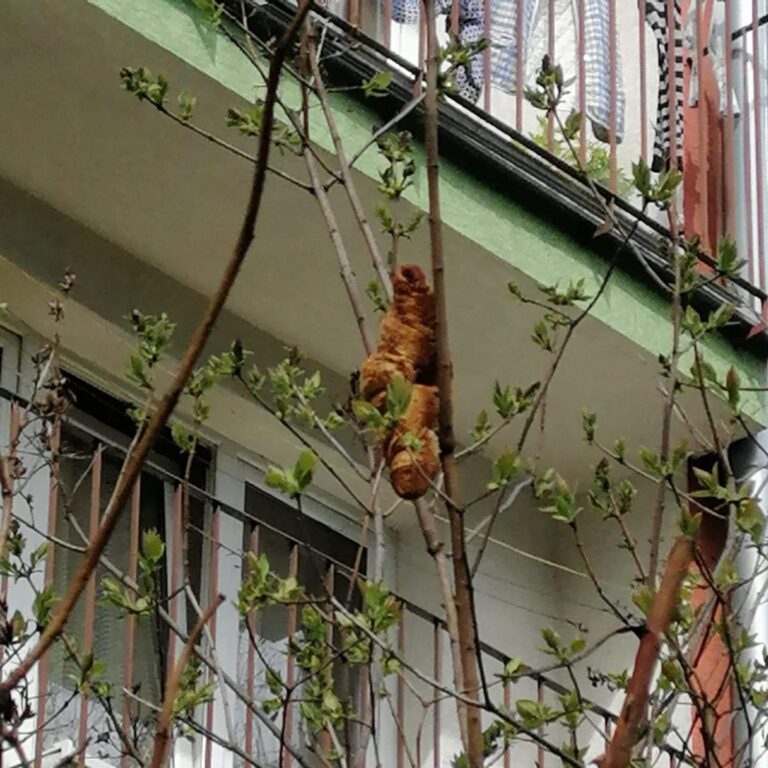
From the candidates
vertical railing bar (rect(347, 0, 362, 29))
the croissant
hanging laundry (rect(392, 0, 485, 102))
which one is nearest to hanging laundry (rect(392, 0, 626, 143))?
hanging laundry (rect(392, 0, 485, 102))

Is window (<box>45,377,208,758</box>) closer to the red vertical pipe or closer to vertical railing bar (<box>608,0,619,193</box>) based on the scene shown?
the red vertical pipe

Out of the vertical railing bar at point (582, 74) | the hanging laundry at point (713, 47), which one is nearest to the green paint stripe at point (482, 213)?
the vertical railing bar at point (582, 74)

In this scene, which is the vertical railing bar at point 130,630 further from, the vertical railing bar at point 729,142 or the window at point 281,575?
the vertical railing bar at point 729,142

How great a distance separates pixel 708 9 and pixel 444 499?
3732 millimetres

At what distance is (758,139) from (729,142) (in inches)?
3.8

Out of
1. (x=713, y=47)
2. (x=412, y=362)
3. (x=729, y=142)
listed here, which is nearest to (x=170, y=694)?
(x=412, y=362)

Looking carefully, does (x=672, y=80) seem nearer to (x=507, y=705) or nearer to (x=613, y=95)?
(x=613, y=95)

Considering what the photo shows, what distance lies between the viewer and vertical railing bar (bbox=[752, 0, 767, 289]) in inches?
214

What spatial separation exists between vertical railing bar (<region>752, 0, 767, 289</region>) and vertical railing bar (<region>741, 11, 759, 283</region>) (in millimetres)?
25

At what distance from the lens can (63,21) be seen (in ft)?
12.7

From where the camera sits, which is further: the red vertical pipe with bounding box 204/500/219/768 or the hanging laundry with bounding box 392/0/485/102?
the hanging laundry with bounding box 392/0/485/102

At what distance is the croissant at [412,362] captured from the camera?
2121 millimetres

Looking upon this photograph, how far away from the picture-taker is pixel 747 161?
5.64 meters

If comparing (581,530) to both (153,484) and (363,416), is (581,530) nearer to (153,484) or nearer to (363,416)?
(153,484)
